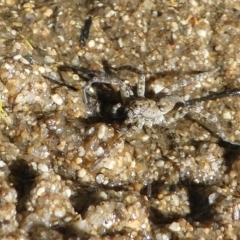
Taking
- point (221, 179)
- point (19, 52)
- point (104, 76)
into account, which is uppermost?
point (19, 52)

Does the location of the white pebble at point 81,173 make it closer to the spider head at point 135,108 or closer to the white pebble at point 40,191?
the white pebble at point 40,191

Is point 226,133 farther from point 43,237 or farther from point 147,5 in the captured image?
point 43,237

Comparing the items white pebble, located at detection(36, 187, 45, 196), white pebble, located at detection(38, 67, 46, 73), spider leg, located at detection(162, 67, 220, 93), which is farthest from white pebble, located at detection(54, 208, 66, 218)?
spider leg, located at detection(162, 67, 220, 93)

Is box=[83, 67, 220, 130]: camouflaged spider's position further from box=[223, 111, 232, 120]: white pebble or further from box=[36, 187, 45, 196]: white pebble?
box=[36, 187, 45, 196]: white pebble

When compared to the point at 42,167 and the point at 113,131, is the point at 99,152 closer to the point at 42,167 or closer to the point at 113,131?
the point at 113,131

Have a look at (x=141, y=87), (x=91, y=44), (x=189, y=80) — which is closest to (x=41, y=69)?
(x=91, y=44)

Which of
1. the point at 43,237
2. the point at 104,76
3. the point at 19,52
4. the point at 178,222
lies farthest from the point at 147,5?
the point at 43,237
